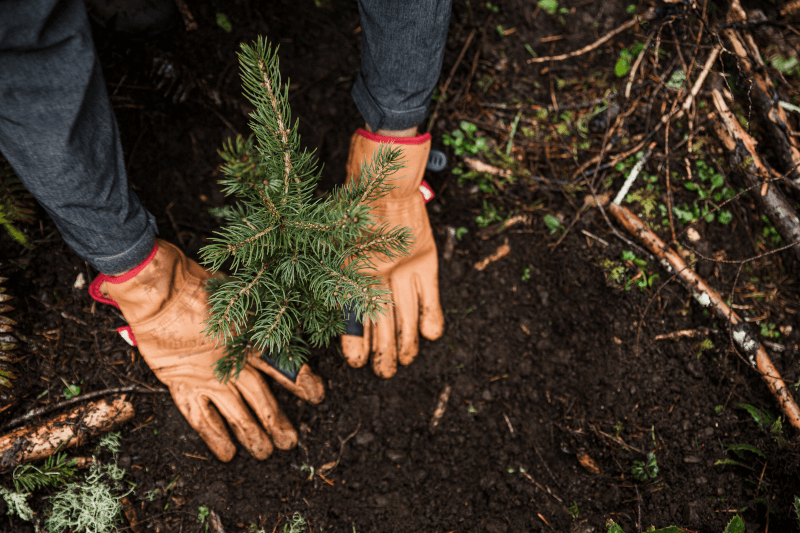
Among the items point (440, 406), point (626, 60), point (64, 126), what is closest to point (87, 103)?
point (64, 126)

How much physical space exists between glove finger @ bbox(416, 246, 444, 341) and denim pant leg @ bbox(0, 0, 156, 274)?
5.02 ft

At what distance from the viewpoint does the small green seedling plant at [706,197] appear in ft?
8.72

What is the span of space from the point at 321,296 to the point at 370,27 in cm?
130

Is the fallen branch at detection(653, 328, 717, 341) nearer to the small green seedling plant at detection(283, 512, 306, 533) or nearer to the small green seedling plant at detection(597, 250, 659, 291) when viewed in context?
the small green seedling plant at detection(597, 250, 659, 291)

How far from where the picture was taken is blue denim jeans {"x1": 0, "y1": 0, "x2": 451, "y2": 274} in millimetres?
1490

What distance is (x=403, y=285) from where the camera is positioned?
251 cm

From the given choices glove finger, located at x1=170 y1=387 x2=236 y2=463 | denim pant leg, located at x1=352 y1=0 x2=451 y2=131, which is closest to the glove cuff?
glove finger, located at x1=170 y1=387 x2=236 y2=463

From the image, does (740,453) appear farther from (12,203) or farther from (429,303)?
(12,203)

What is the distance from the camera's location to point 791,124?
2705 mm

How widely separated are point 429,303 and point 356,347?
1.68 ft

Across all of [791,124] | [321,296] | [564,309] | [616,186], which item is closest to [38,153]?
[321,296]

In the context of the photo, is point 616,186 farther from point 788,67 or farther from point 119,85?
point 119,85

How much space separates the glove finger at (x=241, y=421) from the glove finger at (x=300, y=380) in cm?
12

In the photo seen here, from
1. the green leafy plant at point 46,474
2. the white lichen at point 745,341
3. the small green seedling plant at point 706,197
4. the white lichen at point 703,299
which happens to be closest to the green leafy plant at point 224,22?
the green leafy plant at point 46,474
